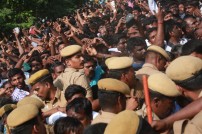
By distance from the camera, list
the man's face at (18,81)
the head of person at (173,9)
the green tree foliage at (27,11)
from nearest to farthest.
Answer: the man's face at (18,81) → the head of person at (173,9) → the green tree foliage at (27,11)

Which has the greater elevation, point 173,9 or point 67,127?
point 67,127

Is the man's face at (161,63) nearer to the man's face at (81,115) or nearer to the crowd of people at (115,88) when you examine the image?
the crowd of people at (115,88)

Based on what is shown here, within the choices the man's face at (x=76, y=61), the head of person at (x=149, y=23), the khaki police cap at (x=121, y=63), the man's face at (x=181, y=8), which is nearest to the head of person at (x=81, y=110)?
the khaki police cap at (x=121, y=63)

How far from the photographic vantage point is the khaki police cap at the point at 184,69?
3.45m

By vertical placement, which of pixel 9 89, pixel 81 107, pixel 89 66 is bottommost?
pixel 9 89

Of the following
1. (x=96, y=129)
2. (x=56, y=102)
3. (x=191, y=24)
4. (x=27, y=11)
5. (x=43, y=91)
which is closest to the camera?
(x=96, y=129)

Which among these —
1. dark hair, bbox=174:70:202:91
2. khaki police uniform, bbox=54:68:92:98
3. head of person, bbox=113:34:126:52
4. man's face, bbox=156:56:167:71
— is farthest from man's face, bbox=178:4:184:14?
dark hair, bbox=174:70:202:91

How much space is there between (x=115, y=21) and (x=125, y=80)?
22.7ft

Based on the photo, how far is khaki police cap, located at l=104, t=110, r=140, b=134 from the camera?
96.9 inches

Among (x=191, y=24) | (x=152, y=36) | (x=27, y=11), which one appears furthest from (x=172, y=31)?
(x=27, y=11)

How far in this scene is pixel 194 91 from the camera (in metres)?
3.44

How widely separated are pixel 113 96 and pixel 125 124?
1.48 metres

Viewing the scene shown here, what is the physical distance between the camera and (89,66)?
666 centimetres

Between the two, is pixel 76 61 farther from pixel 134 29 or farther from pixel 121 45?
pixel 134 29
